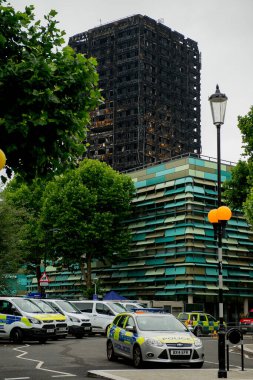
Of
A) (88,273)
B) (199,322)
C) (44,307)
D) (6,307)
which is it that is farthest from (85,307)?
(88,273)

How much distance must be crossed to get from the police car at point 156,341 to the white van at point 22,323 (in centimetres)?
824

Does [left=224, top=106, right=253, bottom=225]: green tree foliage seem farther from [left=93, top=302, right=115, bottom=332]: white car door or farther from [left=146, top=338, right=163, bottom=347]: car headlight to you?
[left=146, top=338, right=163, bottom=347]: car headlight

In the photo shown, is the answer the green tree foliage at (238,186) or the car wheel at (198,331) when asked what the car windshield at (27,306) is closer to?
the car wheel at (198,331)

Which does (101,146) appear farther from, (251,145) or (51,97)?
(51,97)

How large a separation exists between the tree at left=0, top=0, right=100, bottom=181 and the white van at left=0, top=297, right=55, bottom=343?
13.9m

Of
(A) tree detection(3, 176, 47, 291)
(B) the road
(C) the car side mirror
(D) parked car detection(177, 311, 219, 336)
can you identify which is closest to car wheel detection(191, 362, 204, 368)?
(B) the road

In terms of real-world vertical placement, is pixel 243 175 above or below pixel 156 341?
above

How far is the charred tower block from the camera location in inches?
4205

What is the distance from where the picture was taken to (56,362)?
17.8 m

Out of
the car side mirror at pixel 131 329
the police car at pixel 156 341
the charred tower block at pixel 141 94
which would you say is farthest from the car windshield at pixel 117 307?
the charred tower block at pixel 141 94

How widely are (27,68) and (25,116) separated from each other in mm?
874

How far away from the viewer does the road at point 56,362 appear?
1473 cm

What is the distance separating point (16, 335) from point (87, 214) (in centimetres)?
2957

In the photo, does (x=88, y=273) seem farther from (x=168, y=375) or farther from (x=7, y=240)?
(x=168, y=375)
